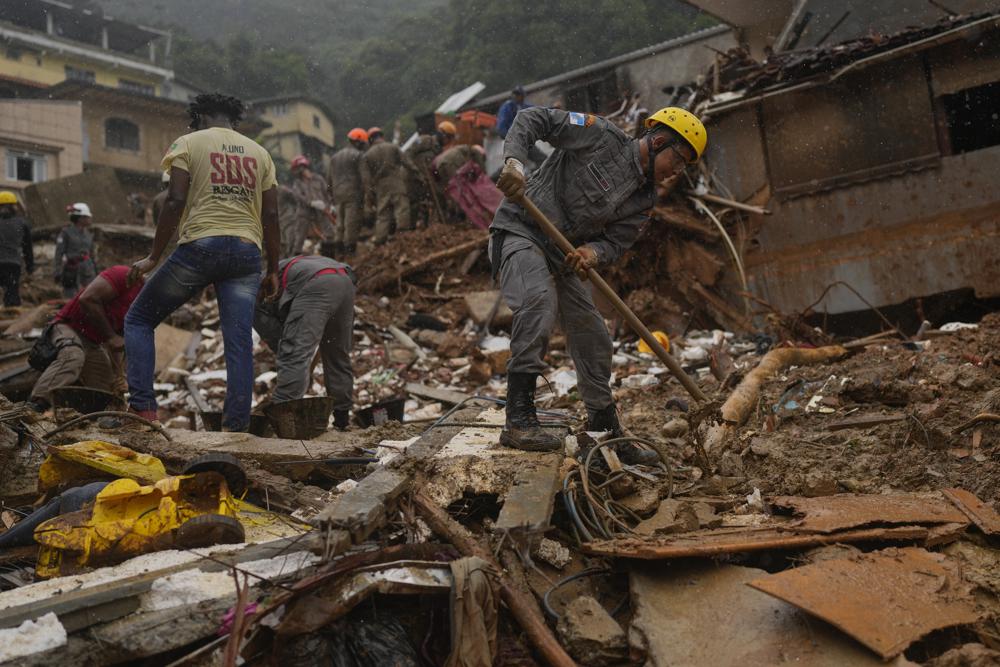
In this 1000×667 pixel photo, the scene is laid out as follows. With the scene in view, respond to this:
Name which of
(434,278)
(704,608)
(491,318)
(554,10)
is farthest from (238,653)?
(554,10)

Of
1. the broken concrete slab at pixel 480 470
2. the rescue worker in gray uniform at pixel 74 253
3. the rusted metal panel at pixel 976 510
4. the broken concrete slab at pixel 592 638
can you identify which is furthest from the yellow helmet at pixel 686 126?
the rescue worker in gray uniform at pixel 74 253

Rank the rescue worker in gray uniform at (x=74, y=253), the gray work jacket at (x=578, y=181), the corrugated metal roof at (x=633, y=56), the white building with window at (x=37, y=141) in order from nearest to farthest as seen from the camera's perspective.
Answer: the gray work jacket at (x=578, y=181) → the rescue worker in gray uniform at (x=74, y=253) → the corrugated metal roof at (x=633, y=56) → the white building with window at (x=37, y=141)

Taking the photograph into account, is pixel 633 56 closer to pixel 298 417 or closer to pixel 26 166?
pixel 298 417

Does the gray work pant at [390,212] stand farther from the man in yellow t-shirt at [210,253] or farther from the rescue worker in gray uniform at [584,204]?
the rescue worker in gray uniform at [584,204]

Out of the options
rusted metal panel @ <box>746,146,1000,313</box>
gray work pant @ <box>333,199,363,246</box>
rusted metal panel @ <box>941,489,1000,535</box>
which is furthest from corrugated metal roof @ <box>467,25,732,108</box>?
rusted metal panel @ <box>941,489,1000,535</box>

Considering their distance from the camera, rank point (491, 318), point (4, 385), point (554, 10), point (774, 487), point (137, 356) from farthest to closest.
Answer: point (554, 10)
point (491, 318)
point (4, 385)
point (137, 356)
point (774, 487)

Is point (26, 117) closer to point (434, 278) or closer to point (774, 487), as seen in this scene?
point (434, 278)

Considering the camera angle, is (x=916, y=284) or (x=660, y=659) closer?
(x=660, y=659)

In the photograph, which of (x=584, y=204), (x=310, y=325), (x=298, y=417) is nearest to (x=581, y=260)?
(x=584, y=204)

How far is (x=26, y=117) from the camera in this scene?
77.3 ft

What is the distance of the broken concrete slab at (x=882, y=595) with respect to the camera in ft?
6.23

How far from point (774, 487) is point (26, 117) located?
27468 mm

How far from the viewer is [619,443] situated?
140 inches

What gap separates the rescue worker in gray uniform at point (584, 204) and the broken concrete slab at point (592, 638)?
141 centimetres
